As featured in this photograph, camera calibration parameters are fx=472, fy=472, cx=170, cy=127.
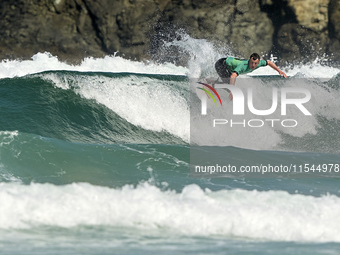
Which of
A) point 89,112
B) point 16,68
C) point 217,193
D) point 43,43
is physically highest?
point 43,43

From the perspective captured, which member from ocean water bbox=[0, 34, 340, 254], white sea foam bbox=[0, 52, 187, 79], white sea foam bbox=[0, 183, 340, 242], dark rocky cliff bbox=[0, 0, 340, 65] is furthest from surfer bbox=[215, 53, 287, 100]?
dark rocky cliff bbox=[0, 0, 340, 65]

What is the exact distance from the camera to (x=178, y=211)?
4617 mm

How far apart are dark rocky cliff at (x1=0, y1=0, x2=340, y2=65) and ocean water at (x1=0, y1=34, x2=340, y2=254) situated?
27.0 feet

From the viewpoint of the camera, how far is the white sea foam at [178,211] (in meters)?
4.38

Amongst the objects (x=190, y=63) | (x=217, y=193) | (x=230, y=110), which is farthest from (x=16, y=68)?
(x=217, y=193)

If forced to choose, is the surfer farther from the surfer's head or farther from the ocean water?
the ocean water

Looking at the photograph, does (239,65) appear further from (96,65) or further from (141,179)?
(96,65)

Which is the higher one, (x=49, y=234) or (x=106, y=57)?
(x=106, y=57)

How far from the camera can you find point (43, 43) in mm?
21250

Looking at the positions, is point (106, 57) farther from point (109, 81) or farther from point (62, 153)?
point (62, 153)

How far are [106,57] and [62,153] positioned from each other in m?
14.2

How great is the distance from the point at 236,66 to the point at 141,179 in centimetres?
319

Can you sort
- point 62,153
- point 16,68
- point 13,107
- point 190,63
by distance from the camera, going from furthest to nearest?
point 16,68, point 190,63, point 13,107, point 62,153

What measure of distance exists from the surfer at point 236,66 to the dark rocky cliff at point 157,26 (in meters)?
11.7
